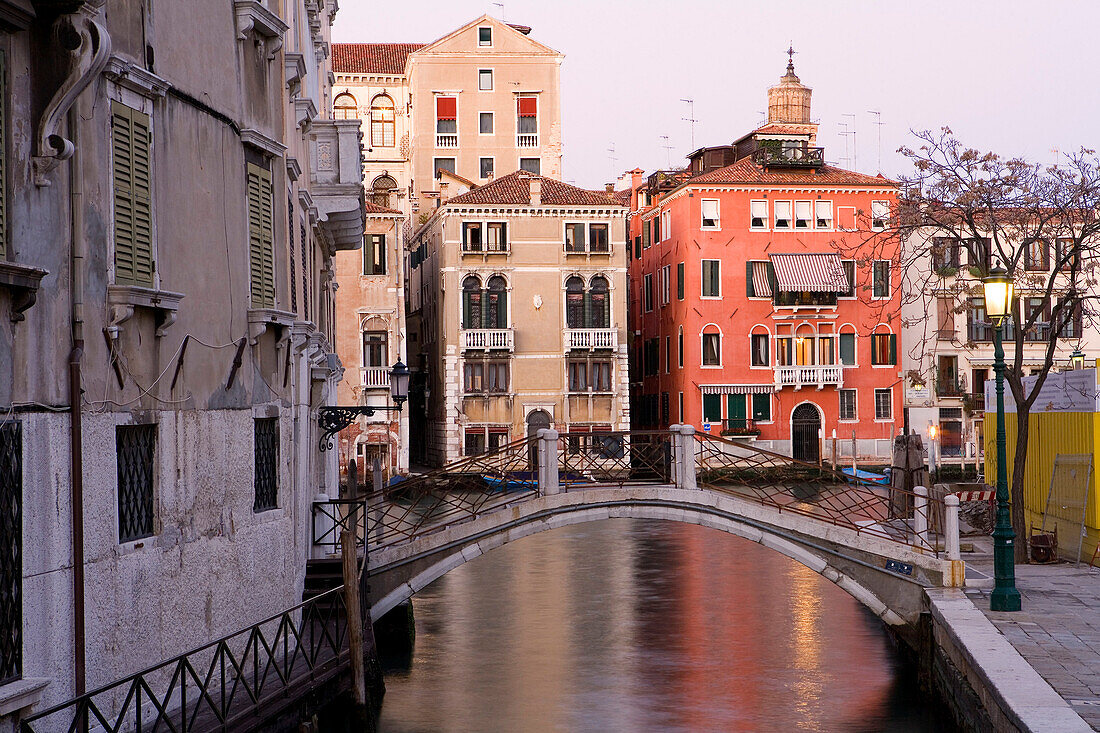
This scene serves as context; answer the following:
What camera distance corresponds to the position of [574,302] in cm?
4697

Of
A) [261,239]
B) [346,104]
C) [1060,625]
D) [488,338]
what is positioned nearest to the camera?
[261,239]

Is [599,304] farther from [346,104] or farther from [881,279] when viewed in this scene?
[346,104]

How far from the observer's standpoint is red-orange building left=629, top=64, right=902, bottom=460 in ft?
157

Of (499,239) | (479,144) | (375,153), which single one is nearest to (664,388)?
(499,239)

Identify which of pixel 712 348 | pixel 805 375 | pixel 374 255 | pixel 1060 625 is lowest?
pixel 1060 625

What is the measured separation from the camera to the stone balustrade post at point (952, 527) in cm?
1641

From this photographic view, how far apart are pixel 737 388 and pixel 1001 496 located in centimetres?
3251

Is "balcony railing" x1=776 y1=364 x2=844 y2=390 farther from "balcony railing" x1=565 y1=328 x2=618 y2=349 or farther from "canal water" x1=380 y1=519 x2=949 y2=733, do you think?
"canal water" x1=380 y1=519 x2=949 y2=733

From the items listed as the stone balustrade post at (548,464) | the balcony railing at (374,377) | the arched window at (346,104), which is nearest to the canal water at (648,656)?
the stone balustrade post at (548,464)

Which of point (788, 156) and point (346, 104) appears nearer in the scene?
point (788, 156)

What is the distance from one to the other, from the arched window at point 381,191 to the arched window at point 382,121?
15.3 ft

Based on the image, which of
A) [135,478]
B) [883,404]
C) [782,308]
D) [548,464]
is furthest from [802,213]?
[135,478]

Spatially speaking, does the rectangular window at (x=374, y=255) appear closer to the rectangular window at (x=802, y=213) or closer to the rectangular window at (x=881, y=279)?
the rectangular window at (x=802, y=213)

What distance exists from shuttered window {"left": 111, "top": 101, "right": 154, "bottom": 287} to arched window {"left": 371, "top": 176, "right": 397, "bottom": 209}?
3594 centimetres
